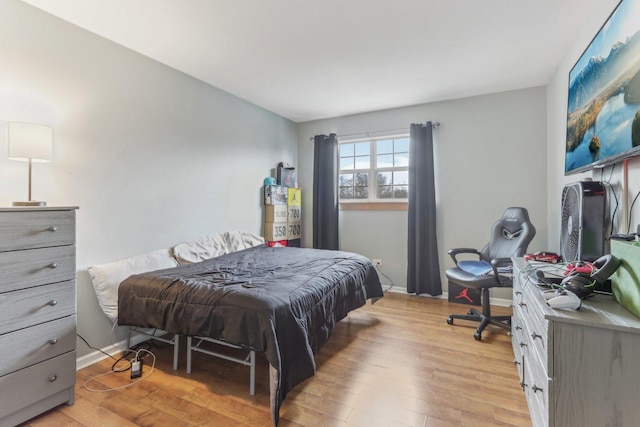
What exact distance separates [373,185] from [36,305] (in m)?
3.59

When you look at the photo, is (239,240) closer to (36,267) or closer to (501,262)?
(36,267)

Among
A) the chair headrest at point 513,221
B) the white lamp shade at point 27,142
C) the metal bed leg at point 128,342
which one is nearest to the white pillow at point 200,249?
the metal bed leg at point 128,342

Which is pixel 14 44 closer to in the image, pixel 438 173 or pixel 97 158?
pixel 97 158

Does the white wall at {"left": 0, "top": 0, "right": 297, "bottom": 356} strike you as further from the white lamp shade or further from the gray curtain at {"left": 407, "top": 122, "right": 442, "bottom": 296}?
the gray curtain at {"left": 407, "top": 122, "right": 442, "bottom": 296}

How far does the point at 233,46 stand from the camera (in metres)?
2.40

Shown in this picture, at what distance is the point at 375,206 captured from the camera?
4.05m

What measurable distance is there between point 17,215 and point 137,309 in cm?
88

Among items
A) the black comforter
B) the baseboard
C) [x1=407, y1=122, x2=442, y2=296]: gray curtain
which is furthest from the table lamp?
the baseboard

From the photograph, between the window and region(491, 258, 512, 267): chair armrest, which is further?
the window

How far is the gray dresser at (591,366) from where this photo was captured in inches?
37.5

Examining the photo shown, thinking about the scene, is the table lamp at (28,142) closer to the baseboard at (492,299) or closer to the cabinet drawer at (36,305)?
the cabinet drawer at (36,305)

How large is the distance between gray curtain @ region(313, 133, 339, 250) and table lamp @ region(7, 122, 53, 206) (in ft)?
9.94

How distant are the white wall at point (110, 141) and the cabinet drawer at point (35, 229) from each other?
1.65 ft

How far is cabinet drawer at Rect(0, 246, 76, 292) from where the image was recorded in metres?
1.44
